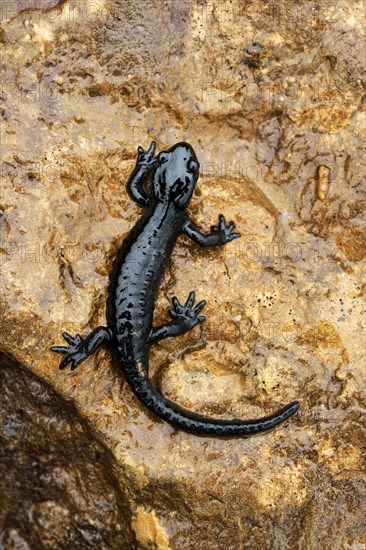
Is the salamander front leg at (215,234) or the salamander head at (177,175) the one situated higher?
the salamander head at (177,175)

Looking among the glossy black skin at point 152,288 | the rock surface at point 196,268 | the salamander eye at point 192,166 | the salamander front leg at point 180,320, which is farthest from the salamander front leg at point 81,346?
the salamander eye at point 192,166

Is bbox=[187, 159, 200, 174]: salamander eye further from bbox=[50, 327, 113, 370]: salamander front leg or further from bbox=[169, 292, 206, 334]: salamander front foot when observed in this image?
bbox=[50, 327, 113, 370]: salamander front leg

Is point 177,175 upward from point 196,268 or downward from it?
upward

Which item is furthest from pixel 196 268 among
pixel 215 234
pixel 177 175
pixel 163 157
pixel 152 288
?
pixel 163 157

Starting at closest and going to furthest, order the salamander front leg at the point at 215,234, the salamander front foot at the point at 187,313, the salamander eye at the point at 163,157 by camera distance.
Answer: the salamander front foot at the point at 187,313 < the salamander front leg at the point at 215,234 < the salamander eye at the point at 163,157

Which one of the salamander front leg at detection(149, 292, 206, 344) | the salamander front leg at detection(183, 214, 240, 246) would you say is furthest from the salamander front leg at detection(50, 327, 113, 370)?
the salamander front leg at detection(183, 214, 240, 246)

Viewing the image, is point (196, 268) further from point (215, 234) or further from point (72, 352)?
point (72, 352)

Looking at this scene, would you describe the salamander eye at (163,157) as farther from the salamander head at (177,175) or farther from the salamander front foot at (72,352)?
the salamander front foot at (72,352)

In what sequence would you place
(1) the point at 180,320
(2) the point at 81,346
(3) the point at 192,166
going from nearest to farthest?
(2) the point at 81,346 < (1) the point at 180,320 < (3) the point at 192,166
